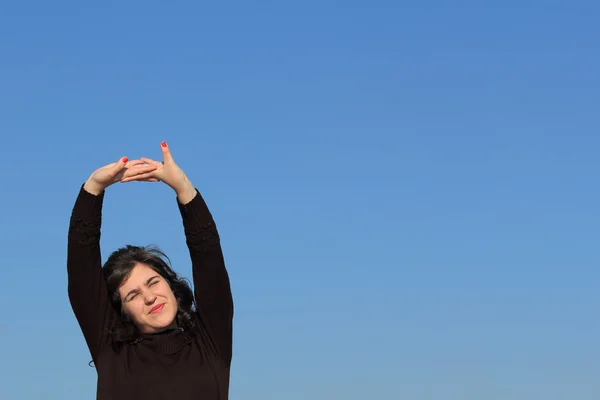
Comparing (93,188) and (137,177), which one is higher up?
(137,177)

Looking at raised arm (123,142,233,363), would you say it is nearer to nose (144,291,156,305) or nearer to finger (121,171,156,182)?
finger (121,171,156,182)

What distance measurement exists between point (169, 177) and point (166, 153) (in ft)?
0.77

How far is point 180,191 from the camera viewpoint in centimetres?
1000

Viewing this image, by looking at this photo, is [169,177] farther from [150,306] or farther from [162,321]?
[162,321]

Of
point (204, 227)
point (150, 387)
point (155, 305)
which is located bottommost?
point (150, 387)

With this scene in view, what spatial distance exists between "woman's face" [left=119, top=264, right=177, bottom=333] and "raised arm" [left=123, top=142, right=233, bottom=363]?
319mm

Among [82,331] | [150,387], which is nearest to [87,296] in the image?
[82,331]

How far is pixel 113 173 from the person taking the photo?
9789 millimetres

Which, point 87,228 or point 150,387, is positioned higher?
point 87,228

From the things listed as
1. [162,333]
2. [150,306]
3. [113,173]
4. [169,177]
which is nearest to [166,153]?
[169,177]

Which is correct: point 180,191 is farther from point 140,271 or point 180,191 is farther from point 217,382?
point 217,382

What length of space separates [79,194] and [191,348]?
189cm

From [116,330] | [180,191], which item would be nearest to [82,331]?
[116,330]

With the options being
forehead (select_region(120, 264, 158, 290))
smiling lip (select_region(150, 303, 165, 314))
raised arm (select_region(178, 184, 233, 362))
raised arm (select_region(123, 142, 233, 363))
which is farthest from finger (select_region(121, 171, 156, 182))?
smiling lip (select_region(150, 303, 165, 314))
